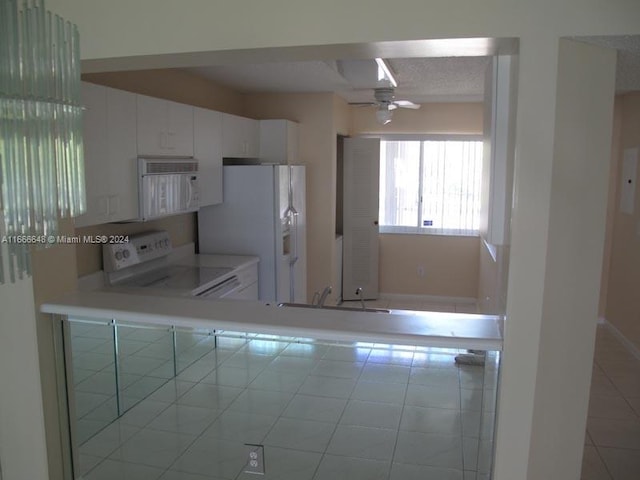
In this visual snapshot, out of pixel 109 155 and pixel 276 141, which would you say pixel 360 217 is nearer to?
pixel 276 141

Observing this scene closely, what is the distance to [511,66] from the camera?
6.10 feet

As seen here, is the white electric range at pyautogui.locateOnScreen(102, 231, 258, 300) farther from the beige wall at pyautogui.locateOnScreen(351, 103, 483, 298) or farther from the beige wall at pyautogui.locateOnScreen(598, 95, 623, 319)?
the beige wall at pyautogui.locateOnScreen(598, 95, 623, 319)

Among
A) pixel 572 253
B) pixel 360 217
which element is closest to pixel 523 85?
pixel 572 253

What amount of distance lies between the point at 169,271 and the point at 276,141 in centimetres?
189

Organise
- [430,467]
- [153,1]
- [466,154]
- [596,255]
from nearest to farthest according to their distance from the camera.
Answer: [596,255], [153,1], [430,467], [466,154]

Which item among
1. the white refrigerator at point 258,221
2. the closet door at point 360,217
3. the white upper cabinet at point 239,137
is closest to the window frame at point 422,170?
the closet door at point 360,217

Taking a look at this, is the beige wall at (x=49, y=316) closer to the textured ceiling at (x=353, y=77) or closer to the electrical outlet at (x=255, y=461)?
the electrical outlet at (x=255, y=461)

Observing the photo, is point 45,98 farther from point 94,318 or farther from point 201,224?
point 201,224

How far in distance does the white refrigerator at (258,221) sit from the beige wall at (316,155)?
858 mm

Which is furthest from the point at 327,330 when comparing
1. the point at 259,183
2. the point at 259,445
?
the point at 259,183

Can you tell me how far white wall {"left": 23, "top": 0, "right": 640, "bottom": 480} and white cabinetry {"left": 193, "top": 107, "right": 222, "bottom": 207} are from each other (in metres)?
2.33

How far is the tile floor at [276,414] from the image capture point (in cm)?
230

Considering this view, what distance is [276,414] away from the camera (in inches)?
94.7

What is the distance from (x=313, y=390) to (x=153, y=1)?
65.8 inches
